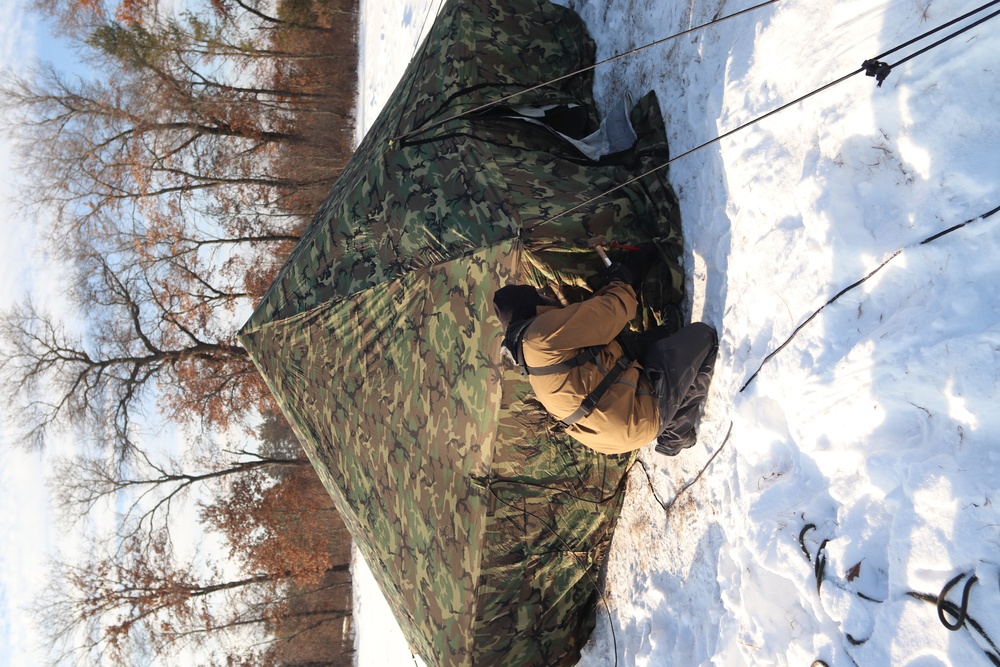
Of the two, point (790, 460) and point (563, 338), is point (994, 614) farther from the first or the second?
point (563, 338)

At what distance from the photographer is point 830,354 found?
9.84ft

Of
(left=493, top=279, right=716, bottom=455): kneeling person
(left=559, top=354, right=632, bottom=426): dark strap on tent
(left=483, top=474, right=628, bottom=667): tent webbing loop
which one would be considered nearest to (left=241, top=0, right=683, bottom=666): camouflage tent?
(left=483, top=474, right=628, bottom=667): tent webbing loop

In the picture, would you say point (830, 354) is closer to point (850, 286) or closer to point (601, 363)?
point (850, 286)

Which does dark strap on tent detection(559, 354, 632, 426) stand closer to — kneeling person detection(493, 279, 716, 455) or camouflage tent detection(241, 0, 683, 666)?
kneeling person detection(493, 279, 716, 455)

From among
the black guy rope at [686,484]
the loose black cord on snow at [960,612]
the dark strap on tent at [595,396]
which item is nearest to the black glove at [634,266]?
the dark strap on tent at [595,396]

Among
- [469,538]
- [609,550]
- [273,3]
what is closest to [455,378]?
[469,538]

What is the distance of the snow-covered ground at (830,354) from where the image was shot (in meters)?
2.44

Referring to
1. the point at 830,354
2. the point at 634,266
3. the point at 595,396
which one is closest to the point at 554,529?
the point at 595,396

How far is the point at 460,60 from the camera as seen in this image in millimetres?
4430

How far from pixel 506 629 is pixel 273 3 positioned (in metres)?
14.9

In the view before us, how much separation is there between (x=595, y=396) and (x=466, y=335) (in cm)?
91

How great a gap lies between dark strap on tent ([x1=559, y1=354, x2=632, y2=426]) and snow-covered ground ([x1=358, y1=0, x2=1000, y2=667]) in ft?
2.72

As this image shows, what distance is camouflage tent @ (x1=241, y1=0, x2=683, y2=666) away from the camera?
11.7ft

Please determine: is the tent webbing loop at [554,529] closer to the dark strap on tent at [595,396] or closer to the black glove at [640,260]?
the dark strap on tent at [595,396]
